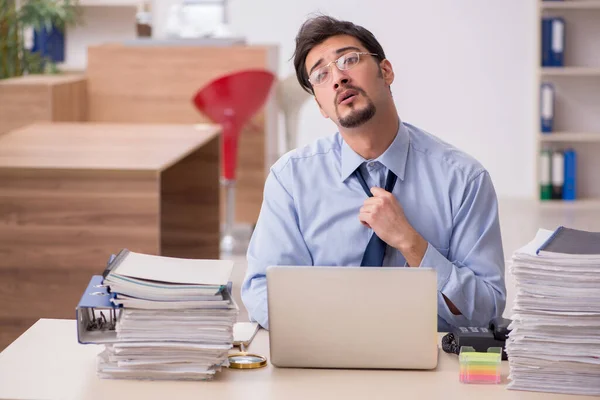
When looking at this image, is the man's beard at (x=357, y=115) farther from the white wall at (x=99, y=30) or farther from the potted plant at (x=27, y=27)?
the white wall at (x=99, y=30)

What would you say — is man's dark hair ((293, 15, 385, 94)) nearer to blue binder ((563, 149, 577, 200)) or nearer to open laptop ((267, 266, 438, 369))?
open laptop ((267, 266, 438, 369))

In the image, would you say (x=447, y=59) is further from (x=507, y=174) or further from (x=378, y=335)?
(x=378, y=335)

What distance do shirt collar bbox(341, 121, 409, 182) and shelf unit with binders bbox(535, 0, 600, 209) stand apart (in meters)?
5.15

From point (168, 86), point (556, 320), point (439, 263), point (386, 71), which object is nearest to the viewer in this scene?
point (556, 320)

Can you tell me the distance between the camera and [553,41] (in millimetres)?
7266

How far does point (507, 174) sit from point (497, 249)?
220 inches

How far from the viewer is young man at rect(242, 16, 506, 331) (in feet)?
6.97

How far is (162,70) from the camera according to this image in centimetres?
578

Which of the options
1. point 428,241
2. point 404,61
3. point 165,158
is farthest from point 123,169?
point 404,61

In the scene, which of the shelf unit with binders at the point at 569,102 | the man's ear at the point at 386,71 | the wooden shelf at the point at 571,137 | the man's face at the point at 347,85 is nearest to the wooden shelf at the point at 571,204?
the shelf unit with binders at the point at 569,102

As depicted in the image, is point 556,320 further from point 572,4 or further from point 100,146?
point 572,4

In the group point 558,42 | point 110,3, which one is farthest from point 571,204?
point 110,3

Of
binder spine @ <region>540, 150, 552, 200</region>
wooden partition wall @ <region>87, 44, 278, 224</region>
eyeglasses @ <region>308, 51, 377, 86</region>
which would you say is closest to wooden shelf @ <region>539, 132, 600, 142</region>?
binder spine @ <region>540, 150, 552, 200</region>

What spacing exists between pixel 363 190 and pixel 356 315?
640 mm
